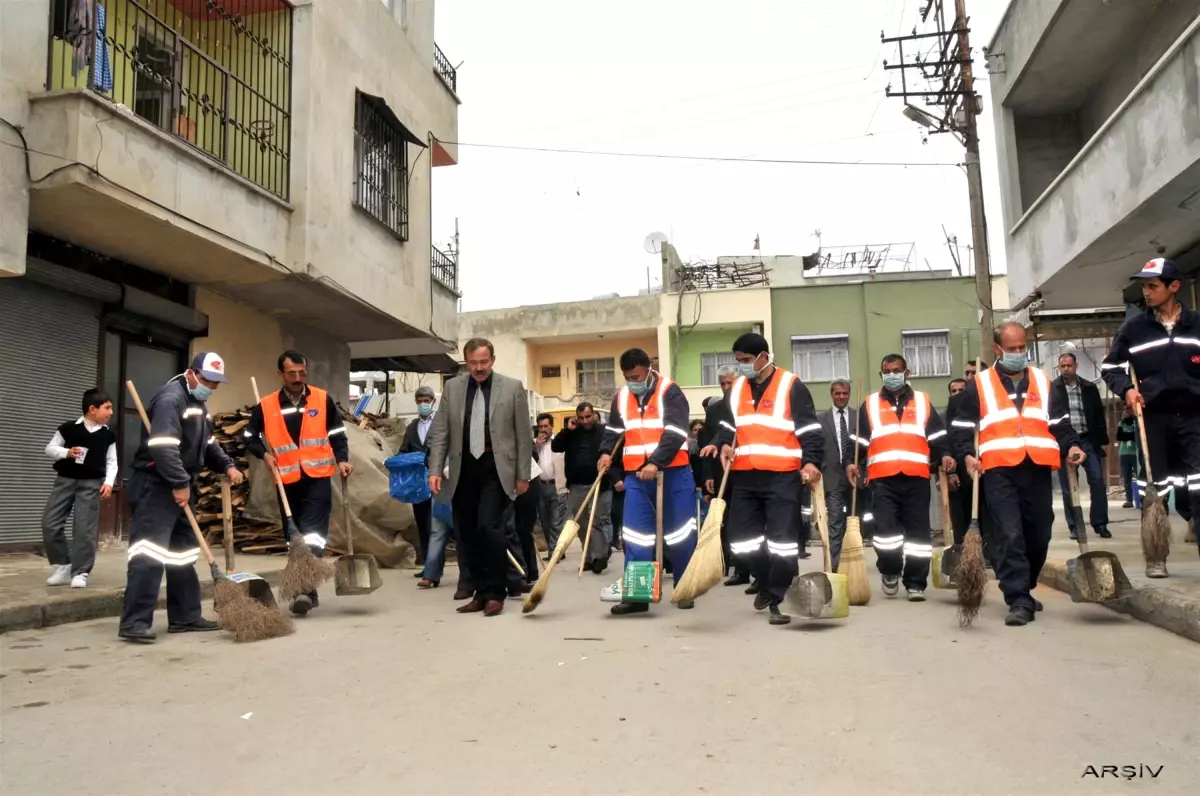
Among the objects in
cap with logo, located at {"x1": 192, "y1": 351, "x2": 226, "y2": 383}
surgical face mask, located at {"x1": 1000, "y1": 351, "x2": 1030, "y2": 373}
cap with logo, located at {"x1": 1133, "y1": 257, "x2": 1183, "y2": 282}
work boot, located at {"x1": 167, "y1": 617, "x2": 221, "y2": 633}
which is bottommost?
work boot, located at {"x1": 167, "y1": 617, "x2": 221, "y2": 633}

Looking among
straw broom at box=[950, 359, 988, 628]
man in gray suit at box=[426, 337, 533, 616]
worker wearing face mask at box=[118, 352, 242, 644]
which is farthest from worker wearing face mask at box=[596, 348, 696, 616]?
worker wearing face mask at box=[118, 352, 242, 644]

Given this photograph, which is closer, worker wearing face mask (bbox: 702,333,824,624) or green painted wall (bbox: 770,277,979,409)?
worker wearing face mask (bbox: 702,333,824,624)

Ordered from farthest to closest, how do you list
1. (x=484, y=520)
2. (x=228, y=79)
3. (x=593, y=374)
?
1. (x=593, y=374)
2. (x=228, y=79)
3. (x=484, y=520)

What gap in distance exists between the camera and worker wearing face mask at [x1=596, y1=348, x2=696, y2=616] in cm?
659

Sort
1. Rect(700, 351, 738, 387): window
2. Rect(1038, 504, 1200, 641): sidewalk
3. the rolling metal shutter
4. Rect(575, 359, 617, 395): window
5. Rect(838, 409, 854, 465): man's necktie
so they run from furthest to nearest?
Rect(575, 359, 617, 395): window → Rect(700, 351, 738, 387): window → Rect(838, 409, 854, 465): man's necktie → the rolling metal shutter → Rect(1038, 504, 1200, 641): sidewalk

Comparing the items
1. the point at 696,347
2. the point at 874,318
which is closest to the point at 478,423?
the point at 874,318

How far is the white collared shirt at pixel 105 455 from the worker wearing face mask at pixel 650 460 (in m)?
4.08

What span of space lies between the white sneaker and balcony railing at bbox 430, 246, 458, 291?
995 centimetres

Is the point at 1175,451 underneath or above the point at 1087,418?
underneath

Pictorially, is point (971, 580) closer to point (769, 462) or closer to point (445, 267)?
point (769, 462)

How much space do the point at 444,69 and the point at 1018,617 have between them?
1487 cm

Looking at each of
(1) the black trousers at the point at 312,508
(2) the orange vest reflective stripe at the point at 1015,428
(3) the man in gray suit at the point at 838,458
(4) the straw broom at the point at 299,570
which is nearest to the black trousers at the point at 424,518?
(1) the black trousers at the point at 312,508

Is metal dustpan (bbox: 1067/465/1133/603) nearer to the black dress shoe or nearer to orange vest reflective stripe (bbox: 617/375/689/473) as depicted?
orange vest reflective stripe (bbox: 617/375/689/473)

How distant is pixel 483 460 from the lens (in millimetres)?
6867
